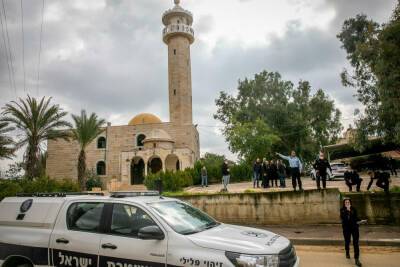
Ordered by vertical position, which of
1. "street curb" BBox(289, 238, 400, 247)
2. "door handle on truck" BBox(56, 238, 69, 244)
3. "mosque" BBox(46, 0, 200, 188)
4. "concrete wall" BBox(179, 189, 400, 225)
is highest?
"mosque" BBox(46, 0, 200, 188)

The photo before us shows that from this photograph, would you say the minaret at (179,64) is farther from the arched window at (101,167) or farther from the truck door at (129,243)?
the truck door at (129,243)

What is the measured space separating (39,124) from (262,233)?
79.6 ft

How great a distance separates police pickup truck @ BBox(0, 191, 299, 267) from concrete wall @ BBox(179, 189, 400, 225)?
350 inches

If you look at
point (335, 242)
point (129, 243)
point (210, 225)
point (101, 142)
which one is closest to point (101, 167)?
point (101, 142)

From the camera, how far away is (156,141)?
37.6m

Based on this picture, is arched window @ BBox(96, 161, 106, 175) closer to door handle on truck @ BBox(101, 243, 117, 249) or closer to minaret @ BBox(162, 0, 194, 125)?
minaret @ BBox(162, 0, 194, 125)

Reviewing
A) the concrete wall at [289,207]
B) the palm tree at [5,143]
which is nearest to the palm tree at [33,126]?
the palm tree at [5,143]

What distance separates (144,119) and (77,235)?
42.2 m

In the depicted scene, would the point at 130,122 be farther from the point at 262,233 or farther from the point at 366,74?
the point at 262,233

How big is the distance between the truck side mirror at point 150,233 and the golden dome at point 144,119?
137 ft

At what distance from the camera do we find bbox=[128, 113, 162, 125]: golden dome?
45828mm

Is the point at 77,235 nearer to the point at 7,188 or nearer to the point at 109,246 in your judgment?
the point at 109,246

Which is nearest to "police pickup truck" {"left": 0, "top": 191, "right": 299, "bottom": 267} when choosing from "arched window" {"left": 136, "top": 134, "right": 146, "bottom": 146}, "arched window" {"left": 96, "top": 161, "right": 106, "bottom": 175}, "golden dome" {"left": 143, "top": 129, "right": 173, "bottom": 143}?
"golden dome" {"left": 143, "top": 129, "right": 173, "bottom": 143}

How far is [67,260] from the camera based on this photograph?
4.42 metres
